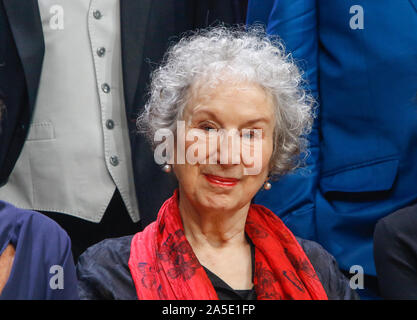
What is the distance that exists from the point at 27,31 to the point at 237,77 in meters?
0.57

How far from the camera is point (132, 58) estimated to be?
1660 millimetres

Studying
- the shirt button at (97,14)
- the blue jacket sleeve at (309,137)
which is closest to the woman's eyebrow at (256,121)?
the blue jacket sleeve at (309,137)

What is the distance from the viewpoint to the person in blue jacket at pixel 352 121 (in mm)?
1628

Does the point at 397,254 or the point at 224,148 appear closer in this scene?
the point at 224,148

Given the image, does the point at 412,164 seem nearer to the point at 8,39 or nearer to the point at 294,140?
the point at 294,140

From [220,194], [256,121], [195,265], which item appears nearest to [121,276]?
[195,265]

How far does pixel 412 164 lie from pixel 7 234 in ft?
3.11

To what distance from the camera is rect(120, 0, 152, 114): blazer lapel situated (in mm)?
1659

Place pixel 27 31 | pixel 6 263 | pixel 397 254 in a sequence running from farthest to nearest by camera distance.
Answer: pixel 27 31 < pixel 397 254 < pixel 6 263

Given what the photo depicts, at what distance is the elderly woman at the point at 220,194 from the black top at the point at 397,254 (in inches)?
3.5

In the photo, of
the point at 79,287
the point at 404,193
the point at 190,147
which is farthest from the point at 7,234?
the point at 404,193

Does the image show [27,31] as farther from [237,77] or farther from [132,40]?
[237,77]

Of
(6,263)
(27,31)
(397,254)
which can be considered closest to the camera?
(6,263)

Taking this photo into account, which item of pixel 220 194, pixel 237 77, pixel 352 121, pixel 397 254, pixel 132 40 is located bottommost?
pixel 397 254
